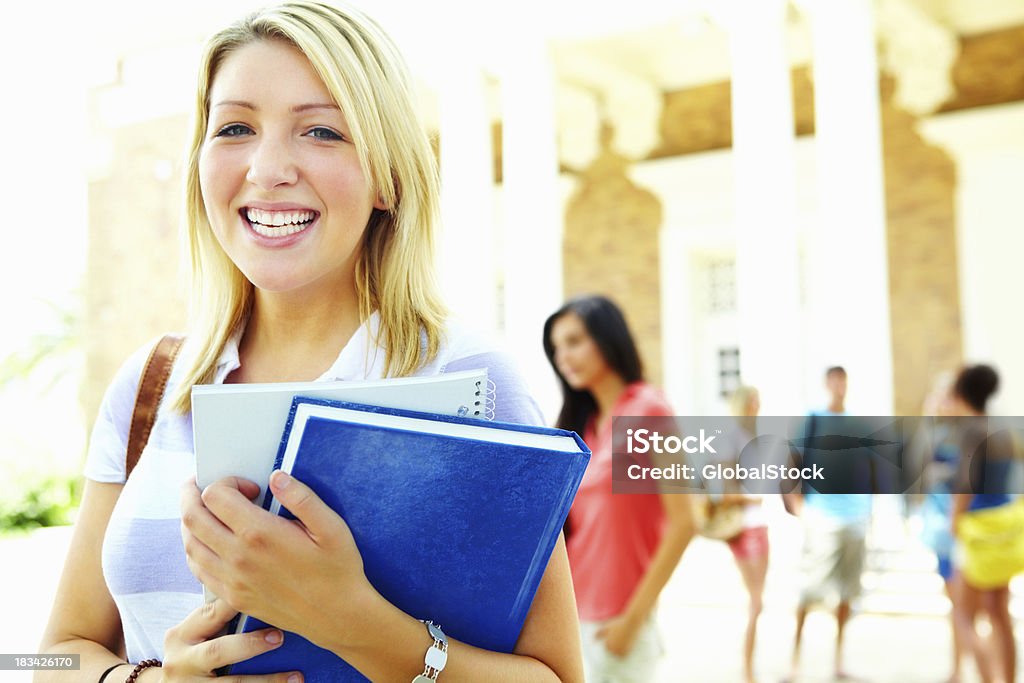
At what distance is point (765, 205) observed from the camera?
29.6ft

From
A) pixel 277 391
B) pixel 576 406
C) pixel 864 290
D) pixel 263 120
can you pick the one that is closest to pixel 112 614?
pixel 277 391

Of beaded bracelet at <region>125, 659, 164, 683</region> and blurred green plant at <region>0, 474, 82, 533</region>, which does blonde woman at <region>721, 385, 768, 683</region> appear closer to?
beaded bracelet at <region>125, 659, 164, 683</region>

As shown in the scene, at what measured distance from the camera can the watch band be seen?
1.09 m

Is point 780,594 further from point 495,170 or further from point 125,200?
point 125,200

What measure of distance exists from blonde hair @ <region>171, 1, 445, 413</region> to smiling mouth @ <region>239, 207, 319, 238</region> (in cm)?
11

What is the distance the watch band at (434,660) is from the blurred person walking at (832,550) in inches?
212

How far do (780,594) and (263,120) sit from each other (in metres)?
8.74

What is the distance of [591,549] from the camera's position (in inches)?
146

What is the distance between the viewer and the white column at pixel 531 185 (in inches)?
390

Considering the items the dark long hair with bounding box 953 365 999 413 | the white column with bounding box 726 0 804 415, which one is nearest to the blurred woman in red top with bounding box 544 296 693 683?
the dark long hair with bounding box 953 365 999 413

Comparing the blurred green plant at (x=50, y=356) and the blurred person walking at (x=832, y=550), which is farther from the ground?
the blurred green plant at (x=50, y=356)

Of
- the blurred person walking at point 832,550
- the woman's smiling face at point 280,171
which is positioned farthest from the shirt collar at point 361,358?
the blurred person walking at point 832,550

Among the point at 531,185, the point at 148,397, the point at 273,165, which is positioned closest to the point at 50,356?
the point at 531,185

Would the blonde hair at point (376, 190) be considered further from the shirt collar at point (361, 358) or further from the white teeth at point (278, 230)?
the white teeth at point (278, 230)
